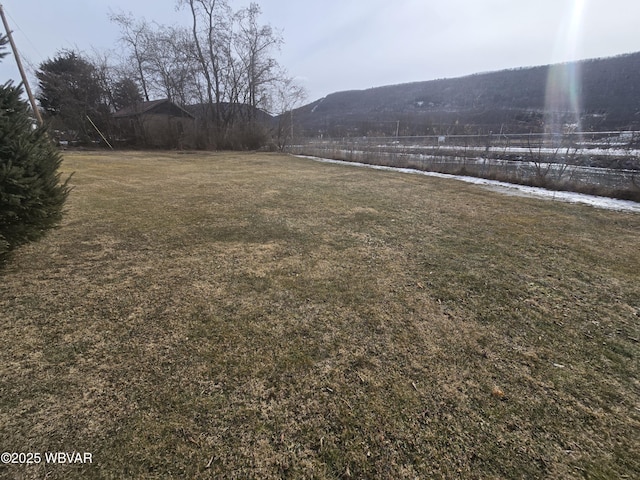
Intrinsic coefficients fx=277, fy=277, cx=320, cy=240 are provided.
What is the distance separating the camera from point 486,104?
211 feet

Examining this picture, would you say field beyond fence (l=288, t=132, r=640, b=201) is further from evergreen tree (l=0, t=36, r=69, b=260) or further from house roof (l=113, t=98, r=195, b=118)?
house roof (l=113, t=98, r=195, b=118)

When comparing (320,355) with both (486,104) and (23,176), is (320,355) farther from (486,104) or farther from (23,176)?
(486,104)

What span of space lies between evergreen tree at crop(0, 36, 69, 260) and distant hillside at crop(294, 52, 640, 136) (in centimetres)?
2384

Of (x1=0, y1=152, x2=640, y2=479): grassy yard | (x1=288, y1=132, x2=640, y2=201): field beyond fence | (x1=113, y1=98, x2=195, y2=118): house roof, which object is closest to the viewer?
(x1=0, y1=152, x2=640, y2=479): grassy yard

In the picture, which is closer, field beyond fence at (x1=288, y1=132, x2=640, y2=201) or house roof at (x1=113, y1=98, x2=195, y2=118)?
field beyond fence at (x1=288, y1=132, x2=640, y2=201)

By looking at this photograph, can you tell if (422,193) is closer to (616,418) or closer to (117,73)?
(616,418)

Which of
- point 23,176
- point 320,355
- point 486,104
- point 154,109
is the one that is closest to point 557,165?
point 320,355

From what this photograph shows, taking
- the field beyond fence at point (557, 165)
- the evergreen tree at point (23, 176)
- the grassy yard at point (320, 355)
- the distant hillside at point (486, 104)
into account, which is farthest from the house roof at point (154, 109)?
the evergreen tree at point (23, 176)

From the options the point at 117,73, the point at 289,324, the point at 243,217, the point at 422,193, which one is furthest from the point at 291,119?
the point at 289,324

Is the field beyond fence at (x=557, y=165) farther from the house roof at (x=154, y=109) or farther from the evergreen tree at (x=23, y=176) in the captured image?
the house roof at (x=154, y=109)

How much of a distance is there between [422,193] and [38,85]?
1347 inches

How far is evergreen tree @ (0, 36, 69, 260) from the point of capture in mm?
2324

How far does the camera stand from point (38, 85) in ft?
79.2

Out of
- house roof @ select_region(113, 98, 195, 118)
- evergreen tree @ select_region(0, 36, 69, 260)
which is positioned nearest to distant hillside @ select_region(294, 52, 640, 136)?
house roof @ select_region(113, 98, 195, 118)
